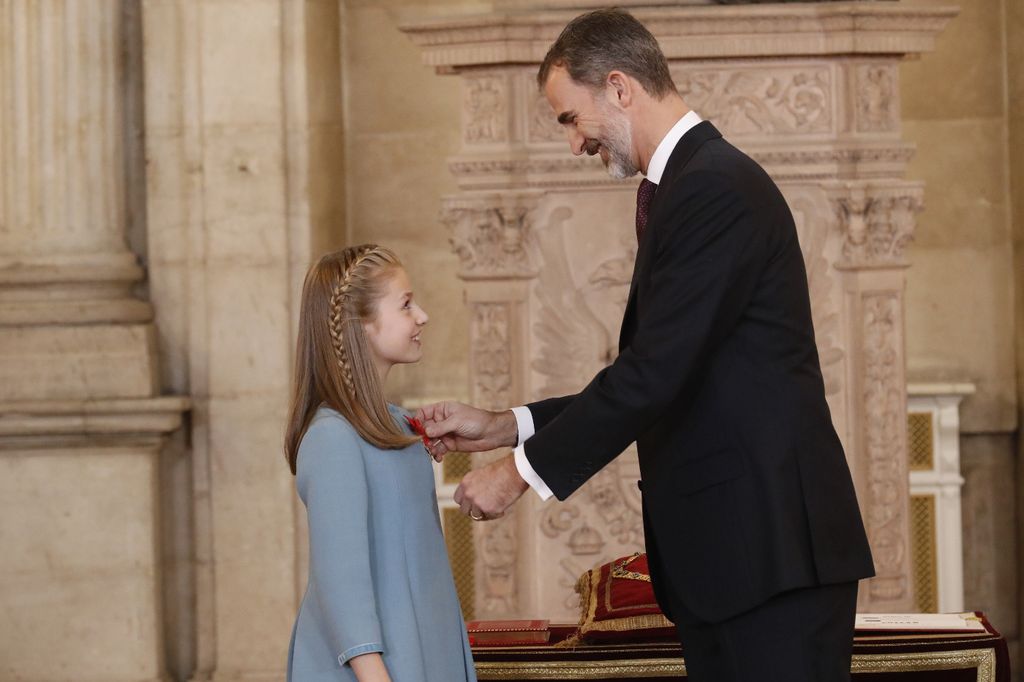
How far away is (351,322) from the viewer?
283cm

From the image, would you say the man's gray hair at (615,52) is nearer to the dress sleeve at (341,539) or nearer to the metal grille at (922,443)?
the dress sleeve at (341,539)

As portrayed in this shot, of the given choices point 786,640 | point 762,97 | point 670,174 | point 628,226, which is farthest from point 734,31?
point 786,640

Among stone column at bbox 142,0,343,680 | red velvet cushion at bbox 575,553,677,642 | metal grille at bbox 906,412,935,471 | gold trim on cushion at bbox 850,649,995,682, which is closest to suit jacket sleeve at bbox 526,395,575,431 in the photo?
red velvet cushion at bbox 575,553,677,642

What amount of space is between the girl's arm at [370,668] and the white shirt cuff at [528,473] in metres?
0.45

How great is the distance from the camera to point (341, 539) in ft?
8.50

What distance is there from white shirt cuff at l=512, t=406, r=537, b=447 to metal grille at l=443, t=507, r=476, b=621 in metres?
3.47

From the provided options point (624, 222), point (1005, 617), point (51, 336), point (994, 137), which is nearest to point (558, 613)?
point (624, 222)

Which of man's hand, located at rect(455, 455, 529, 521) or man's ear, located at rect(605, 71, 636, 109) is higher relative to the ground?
man's ear, located at rect(605, 71, 636, 109)

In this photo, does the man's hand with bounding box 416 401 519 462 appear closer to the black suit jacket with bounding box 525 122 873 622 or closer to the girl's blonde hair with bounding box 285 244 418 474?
the girl's blonde hair with bounding box 285 244 418 474

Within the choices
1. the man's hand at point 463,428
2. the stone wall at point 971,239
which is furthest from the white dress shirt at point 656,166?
the stone wall at point 971,239

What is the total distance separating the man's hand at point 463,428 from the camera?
3.15 metres

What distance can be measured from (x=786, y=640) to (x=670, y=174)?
2.97ft

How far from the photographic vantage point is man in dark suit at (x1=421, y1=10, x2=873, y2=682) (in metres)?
2.62

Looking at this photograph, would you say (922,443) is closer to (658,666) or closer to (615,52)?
(658,666)
